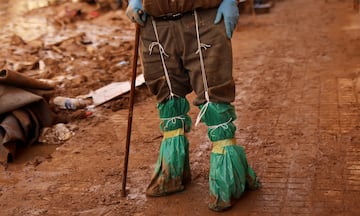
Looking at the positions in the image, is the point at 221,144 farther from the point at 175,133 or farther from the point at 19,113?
the point at 19,113

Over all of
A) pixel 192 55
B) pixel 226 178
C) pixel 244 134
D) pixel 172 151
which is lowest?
pixel 244 134

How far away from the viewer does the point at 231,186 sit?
324 cm

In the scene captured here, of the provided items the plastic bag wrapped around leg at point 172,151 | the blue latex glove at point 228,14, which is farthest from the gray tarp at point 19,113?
the blue latex glove at point 228,14

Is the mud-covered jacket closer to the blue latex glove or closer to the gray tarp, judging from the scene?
the blue latex glove

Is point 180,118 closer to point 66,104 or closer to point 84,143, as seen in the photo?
point 84,143

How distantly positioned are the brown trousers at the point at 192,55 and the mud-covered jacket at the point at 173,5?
0.06 m

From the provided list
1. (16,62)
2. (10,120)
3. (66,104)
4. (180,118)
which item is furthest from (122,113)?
(16,62)

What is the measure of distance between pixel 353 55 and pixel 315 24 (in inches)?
67.5

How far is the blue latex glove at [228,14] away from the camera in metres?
3.09

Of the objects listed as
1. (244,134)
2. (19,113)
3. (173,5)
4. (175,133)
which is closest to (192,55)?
(173,5)

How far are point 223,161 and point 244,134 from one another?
1.10 meters

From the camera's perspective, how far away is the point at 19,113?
14.8 feet

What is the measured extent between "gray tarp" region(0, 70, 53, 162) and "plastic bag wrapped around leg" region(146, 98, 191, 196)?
4.78 ft

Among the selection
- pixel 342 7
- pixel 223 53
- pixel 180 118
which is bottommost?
pixel 342 7
